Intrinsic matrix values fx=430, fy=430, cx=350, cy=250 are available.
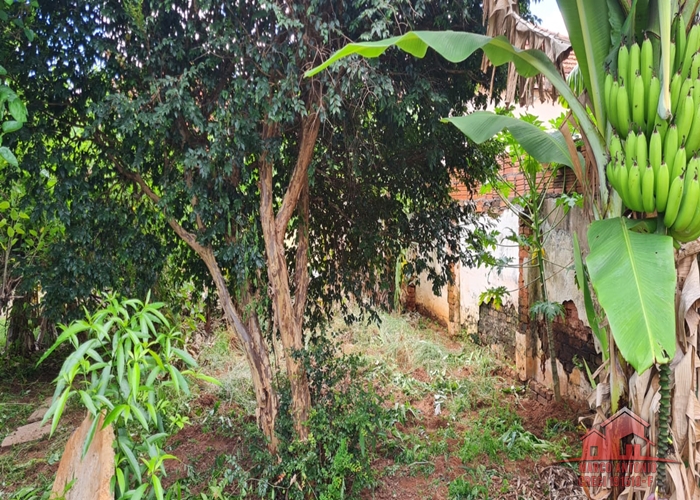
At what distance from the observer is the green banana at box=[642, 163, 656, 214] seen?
1.59 metres

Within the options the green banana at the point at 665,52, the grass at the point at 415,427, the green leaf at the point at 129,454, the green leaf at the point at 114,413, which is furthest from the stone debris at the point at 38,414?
the green banana at the point at 665,52

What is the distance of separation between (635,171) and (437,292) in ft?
7.24

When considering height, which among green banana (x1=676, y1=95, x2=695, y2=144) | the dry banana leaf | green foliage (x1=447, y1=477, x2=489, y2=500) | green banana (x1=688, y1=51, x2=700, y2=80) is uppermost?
green banana (x1=688, y1=51, x2=700, y2=80)

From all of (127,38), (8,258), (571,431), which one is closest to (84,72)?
(127,38)

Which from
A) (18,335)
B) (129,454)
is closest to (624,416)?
(129,454)

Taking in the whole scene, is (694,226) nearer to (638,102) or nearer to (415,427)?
(638,102)

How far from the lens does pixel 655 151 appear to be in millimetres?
1608

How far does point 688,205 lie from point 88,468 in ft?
8.62

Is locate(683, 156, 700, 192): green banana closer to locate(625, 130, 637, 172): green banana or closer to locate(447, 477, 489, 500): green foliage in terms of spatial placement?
locate(625, 130, 637, 172): green banana

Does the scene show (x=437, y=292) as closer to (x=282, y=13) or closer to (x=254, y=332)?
(x=254, y=332)

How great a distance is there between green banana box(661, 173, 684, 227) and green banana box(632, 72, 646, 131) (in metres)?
0.27

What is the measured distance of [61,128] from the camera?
9.09 feet

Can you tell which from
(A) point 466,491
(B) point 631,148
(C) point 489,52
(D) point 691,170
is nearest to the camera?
(D) point 691,170

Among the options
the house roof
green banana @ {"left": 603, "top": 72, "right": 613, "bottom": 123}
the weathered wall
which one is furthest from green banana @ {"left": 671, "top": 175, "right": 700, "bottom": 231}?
the weathered wall
